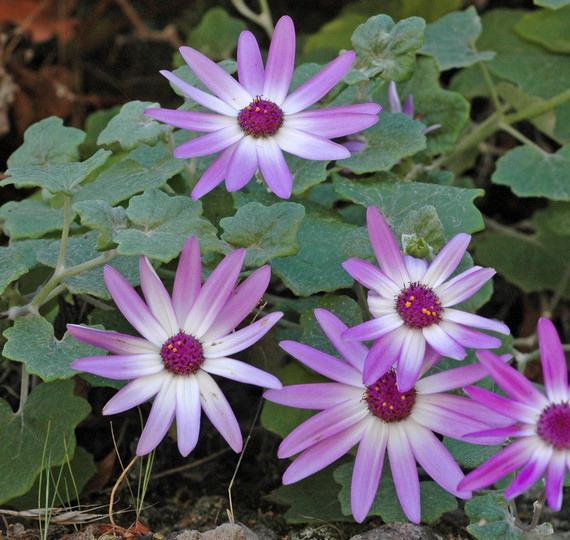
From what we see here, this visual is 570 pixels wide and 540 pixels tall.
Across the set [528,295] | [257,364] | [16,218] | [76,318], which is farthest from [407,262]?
[528,295]

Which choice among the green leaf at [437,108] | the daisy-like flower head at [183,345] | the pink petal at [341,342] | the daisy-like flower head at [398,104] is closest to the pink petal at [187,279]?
the daisy-like flower head at [183,345]

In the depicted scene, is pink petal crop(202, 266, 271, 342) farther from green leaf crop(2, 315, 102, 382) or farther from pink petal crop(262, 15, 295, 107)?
pink petal crop(262, 15, 295, 107)

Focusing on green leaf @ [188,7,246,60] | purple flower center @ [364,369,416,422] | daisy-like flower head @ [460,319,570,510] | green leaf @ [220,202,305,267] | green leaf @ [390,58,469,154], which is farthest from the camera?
green leaf @ [188,7,246,60]

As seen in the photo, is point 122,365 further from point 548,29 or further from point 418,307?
point 548,29

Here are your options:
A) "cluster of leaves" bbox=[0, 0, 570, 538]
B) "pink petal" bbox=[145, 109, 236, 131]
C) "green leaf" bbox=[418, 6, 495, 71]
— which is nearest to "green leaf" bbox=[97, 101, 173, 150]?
"cluster of leaves" bbox=[0, 0, 570, 538]

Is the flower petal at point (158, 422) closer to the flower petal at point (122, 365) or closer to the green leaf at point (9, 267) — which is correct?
the flower petal at point (122, 365)

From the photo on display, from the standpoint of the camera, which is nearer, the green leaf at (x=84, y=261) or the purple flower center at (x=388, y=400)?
the purple flower center at (x=388, y=400)
